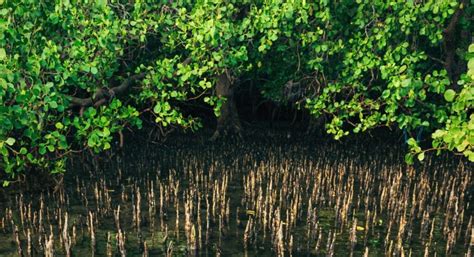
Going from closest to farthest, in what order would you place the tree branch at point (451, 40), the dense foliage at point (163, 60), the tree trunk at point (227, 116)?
1. the dense foliage at point (163, 60)
2. the tree branch at point (451, 40)
3. the tree trunk at point (227, 116)

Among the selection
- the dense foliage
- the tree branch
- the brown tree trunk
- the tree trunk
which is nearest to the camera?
the dense foliage

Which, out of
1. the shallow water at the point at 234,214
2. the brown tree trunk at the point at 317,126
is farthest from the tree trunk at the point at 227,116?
the shallow water at the point at 234,214

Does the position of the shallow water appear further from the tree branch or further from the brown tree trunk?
the brown tree trunk

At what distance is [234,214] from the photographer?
8.43m

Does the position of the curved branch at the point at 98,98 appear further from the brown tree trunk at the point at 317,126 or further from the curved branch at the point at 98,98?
the brown tree trunk at the point at 317,126

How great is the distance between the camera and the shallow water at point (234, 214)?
6840mm

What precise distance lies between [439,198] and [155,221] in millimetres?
4943

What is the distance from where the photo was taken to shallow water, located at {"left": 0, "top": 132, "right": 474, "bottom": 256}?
22.4 feet

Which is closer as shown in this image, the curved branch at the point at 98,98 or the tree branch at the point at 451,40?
the curved branch at the point at 98,98

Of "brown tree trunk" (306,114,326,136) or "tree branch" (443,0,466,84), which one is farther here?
"brown tree trunk" (306,114,326,136)

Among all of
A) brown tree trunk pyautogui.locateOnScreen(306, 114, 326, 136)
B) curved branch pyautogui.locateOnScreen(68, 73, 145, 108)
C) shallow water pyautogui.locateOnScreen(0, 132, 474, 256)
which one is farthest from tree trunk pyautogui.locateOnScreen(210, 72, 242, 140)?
curved branch pyautogui.locateOnScreen(68, 73, 145, 108)

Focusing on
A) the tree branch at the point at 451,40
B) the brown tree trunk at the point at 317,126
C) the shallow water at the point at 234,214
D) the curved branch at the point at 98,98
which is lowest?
the shallow water at the point at 234,214

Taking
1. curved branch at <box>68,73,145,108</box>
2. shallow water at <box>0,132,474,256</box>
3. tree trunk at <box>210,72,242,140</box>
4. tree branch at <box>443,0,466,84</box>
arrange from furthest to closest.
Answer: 1. tree trunk at <box>210,72,242,140</box>
2. tree branch at <box>443,0,466,84</box>
3. curved branch at <box>68,73,145,108</box>
4. shallow water at <box>0,132,474,256</box>

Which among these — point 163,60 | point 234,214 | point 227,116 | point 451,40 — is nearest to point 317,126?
point 227,116
